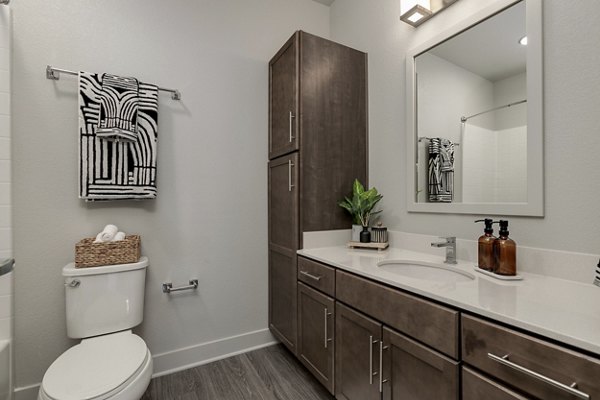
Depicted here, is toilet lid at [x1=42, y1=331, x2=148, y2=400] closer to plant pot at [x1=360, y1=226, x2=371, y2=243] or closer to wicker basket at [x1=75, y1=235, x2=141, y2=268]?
wicker basket at [x1=75, y1=235, x2=141, y2=268]

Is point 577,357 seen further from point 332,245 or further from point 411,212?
point 332,245

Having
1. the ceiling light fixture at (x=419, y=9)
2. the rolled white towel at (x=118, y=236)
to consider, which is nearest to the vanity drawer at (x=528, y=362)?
the ceiling light fixture at (x=419, y=9)

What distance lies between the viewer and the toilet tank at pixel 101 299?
144 cm

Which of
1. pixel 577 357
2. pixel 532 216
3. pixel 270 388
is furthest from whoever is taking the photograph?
pixel 270 388

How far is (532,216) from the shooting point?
1.16 meters

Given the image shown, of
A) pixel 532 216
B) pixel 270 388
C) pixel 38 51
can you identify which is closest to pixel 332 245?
pixel 270 388

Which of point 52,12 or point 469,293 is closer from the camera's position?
point 469,293

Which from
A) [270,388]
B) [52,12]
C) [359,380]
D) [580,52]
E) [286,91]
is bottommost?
[270,388]

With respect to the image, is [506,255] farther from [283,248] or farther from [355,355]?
[283,248]

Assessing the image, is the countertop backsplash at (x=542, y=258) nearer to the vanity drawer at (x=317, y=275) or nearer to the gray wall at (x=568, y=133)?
the gray wall at (x=568, y=133)

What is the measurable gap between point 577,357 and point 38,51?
254 cm

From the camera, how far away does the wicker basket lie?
1.47 metres

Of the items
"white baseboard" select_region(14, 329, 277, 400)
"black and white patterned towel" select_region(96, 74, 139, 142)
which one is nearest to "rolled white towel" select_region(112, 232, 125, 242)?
"black and white patterned towel" select_region(96, 74, 139, 142)

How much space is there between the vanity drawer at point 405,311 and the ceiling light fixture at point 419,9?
1475 millimetres
